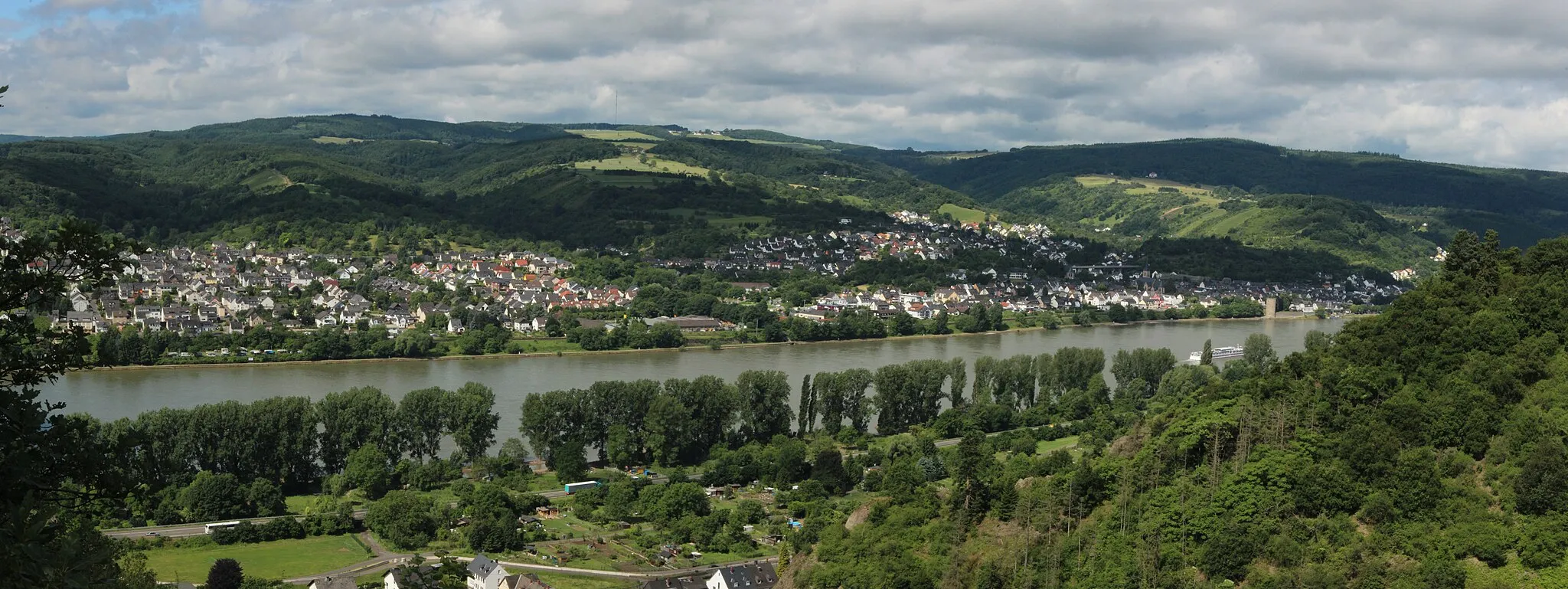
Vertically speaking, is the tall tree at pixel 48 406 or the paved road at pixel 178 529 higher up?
the tall tree at pixel 48 406

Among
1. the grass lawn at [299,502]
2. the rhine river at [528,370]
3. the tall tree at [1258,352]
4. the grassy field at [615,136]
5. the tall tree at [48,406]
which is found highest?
the grassy field at [615,136]

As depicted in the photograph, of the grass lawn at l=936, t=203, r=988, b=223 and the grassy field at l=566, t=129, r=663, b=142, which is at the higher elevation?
the grassy field at l=566, t=129, r=663, b=142

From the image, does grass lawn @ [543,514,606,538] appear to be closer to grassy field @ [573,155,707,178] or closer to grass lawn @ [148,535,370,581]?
grass lawn @ [148,535,370,581]

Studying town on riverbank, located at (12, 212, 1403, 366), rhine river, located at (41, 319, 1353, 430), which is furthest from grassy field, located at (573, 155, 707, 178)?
rhine river, located at (41, 319, 1353, 430)

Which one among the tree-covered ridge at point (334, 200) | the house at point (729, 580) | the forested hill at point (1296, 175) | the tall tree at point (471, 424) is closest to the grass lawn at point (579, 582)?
the house at point (729, 580)

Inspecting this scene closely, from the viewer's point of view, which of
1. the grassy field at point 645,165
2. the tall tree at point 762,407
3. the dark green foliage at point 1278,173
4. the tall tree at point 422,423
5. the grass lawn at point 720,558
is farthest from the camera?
the dark green foliage at point 1278,173

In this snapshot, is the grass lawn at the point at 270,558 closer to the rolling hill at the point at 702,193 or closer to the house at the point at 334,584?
the house at the point at 334,584

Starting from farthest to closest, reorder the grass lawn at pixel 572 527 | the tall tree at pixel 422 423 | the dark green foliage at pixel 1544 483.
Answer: the tall tree at pixel 422 423 < the grass lawn at pixel 572 527 < the dark green foliage at pixel 1544 483
